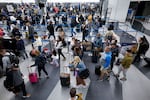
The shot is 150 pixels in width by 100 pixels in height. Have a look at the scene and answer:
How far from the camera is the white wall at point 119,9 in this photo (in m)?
12.8

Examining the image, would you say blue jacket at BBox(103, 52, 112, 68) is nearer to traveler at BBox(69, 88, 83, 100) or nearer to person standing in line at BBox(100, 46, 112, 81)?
person standing in line at BBox(100, 46, 112, 81)

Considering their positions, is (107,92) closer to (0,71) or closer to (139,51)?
(139,51)

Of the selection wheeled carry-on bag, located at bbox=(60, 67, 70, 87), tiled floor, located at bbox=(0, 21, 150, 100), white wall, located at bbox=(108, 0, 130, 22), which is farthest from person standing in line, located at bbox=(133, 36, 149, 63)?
white wall, located at bbox=(108, 0, 130, 22)

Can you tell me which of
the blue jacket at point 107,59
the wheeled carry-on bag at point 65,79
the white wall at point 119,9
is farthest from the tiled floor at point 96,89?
the white wall at point 119,9

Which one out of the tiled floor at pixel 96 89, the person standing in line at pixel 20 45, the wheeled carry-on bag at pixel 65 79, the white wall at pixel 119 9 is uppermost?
the white wall at pixel 119 9

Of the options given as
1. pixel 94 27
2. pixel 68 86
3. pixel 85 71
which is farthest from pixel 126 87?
pixel 94 27

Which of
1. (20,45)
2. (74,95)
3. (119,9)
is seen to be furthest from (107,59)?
(119,9)

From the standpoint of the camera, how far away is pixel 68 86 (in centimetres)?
539

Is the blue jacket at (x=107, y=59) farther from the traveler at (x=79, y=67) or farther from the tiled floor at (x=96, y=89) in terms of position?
the traveler at (x=79, y=67)

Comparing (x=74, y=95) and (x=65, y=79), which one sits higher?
(x=74, y=95)

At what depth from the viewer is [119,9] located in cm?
A: 1311

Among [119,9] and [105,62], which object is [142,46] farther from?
[119,9]

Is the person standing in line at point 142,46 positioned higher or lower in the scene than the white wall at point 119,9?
lower

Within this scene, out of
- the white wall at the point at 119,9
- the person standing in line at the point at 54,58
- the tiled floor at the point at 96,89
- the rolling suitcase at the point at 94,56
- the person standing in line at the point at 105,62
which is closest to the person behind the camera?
the tiled floor at the point at 96,89
